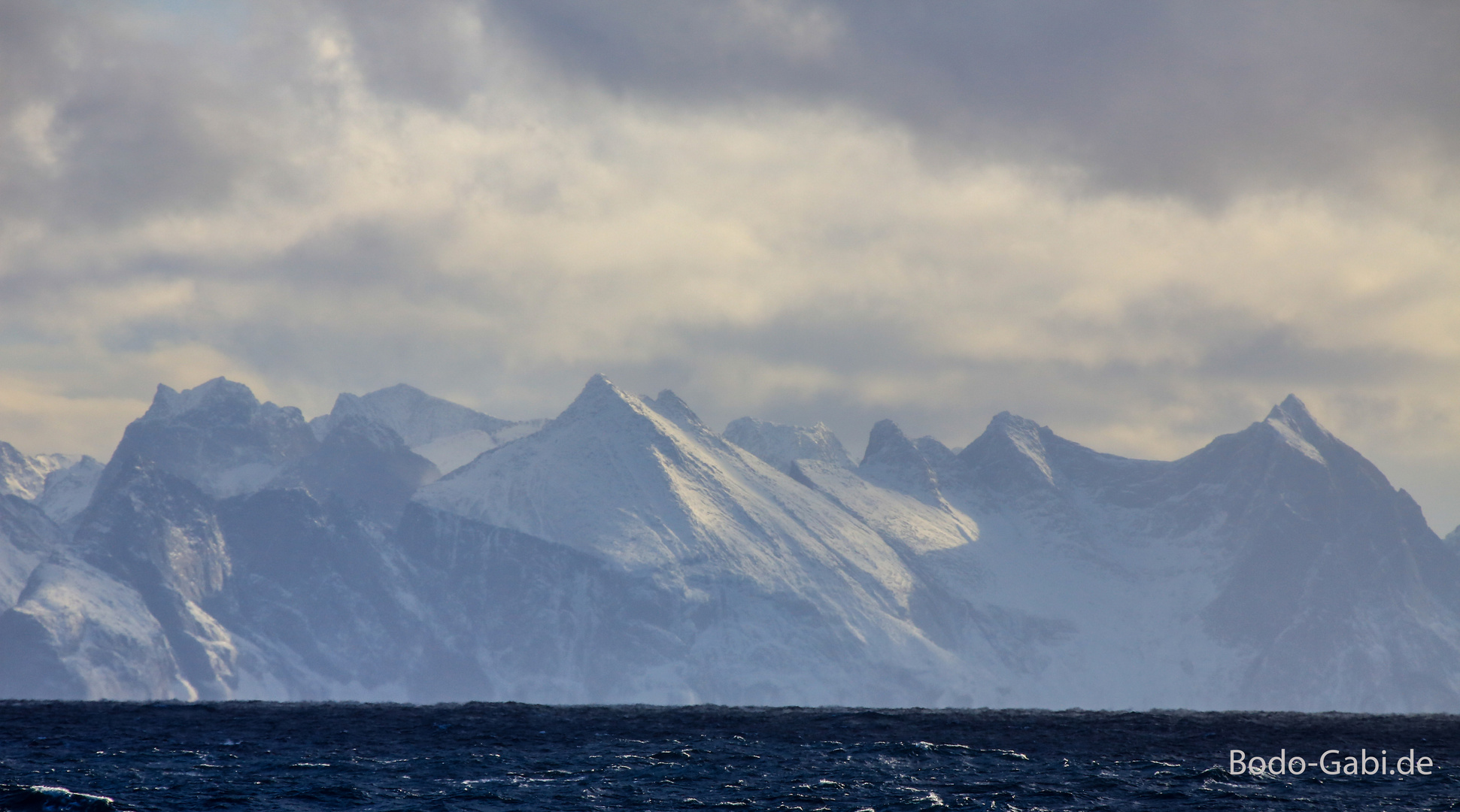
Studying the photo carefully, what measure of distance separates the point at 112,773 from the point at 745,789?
47.1m

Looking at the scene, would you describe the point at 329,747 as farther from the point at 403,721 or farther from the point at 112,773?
the point at 403,721

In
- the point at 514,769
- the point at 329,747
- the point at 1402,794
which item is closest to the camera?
the point at 1402,794

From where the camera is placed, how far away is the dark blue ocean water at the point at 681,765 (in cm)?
8956

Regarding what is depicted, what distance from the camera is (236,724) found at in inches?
6319

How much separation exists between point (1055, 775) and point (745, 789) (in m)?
25.9

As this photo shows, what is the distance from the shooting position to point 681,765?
365ft

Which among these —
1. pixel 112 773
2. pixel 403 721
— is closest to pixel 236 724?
pixel 403 721

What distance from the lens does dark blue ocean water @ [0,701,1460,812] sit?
294ft

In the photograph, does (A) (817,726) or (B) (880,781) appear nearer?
(B) (880,781)

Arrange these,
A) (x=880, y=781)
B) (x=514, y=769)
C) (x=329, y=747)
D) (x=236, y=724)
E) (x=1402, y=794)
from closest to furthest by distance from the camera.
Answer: (x=1402, y=794), (x=880, y=781), (x=514, y=769), (x=329, y=747), (x=236, y=724)

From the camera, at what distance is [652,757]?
117375 mm

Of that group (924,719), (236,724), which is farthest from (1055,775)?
(236,724)

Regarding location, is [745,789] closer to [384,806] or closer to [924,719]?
[384,806]

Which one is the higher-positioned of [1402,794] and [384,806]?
[1402,794]
